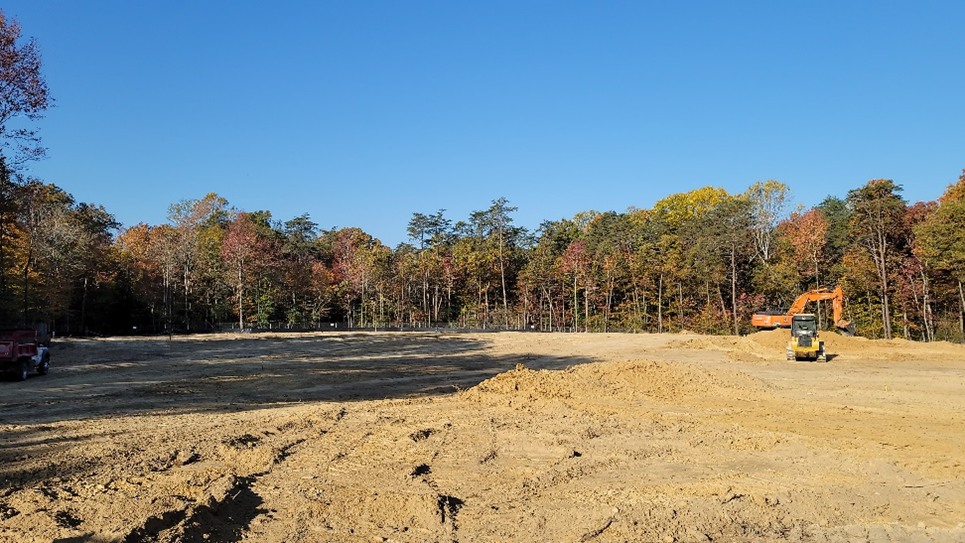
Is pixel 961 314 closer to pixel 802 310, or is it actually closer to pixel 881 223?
pixel 881 223

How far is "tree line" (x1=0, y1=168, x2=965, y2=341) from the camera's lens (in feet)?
138

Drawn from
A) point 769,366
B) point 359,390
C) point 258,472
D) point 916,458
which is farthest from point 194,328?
point 916,458

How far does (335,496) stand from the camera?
707cm

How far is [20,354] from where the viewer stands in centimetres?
1802

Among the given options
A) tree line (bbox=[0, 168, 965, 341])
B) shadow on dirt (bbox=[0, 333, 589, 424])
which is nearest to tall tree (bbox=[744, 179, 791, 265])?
tree line (bbox=[0, 168, 965, 341])

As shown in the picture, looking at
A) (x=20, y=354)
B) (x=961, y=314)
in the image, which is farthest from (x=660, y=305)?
(x=20, y=354)

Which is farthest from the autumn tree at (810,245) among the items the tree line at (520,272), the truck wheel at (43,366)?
the truck wheel at (43,366)

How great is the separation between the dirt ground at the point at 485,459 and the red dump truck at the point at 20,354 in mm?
600

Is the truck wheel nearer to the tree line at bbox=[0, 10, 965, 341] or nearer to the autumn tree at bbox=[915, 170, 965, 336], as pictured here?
the tree line at bbox=[0, 10, 965, 341]

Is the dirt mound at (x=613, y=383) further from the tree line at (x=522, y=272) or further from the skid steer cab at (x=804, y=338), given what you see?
the tree line at (x=522, y=272)

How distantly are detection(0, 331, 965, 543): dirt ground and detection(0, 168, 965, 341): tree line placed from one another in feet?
91.3

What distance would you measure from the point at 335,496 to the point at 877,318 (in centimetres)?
5036

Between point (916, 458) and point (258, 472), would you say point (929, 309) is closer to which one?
point (916, 458)

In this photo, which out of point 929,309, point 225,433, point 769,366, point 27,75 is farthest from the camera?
point 929,309
